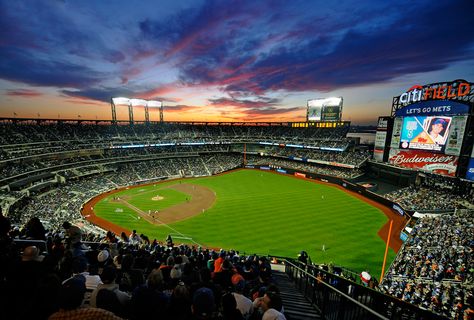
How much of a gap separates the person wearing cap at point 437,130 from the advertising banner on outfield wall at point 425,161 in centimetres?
229

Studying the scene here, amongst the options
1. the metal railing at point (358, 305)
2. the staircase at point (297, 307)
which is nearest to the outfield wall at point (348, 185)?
the staircase at point (297, 307)

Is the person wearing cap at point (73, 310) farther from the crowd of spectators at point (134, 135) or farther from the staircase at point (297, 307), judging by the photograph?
the crowd of spectators at point (134, 135)

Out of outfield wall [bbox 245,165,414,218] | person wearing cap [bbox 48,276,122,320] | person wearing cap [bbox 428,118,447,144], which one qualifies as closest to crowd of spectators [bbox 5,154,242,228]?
outfield wall [bbox 245,165,414,218]

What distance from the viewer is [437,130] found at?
34.8m

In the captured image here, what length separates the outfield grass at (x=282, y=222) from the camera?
23.0 metres

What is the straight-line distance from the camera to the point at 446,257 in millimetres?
16375

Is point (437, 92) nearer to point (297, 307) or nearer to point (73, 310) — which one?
point (297, 307)

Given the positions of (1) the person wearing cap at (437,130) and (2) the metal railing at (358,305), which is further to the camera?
(1) the person wearing cap at (437,130)

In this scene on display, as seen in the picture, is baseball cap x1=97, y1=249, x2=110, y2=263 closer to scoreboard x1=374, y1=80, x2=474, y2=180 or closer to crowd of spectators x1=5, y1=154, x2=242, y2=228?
crowd of spectators x1=5, y1=154, x2=242, y2=228

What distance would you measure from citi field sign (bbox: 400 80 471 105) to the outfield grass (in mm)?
19771

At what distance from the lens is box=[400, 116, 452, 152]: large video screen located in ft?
112

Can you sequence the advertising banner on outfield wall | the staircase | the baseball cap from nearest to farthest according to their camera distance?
the baseball cap, the staircase, the advertising banner on outfield wall

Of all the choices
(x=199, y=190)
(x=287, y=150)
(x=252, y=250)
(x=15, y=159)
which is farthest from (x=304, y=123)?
(x=15, y=159)

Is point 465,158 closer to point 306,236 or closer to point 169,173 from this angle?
point 306,236
